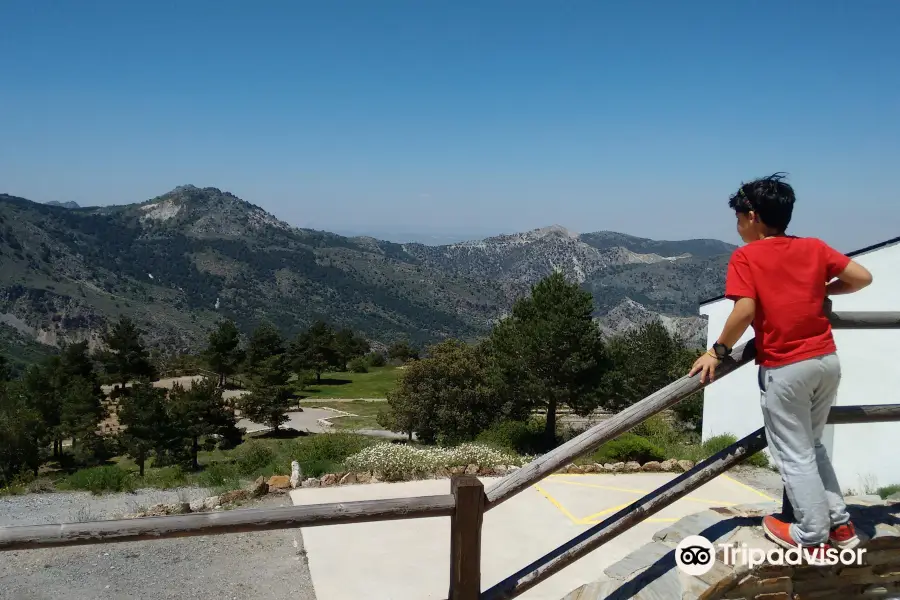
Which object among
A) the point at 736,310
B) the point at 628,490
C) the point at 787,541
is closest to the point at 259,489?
the point at 628,490

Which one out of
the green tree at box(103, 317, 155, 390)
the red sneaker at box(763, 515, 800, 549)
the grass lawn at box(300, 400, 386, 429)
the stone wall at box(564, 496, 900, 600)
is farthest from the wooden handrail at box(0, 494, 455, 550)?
the green tree at box(103, 317, 155, 390)

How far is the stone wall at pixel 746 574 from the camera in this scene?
3104mm

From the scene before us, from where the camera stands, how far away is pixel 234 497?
8.52m

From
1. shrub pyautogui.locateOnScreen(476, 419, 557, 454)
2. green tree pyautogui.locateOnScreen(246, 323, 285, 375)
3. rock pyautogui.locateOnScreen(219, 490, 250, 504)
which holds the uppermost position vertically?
rock pyautogui.locateOnScreen(219, 490, 250, 504)

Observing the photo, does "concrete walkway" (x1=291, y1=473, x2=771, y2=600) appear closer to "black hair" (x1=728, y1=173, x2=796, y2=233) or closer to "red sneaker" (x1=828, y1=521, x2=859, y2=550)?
"red sneaker" (x1=828, y1=521, x2=859, y2=550)

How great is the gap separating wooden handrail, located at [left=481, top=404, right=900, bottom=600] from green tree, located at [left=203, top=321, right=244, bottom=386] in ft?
190

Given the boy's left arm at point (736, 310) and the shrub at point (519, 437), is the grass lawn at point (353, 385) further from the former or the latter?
the boy's left arm at point (736, 310)

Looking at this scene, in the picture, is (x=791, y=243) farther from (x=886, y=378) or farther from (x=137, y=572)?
(x=886, y=378)

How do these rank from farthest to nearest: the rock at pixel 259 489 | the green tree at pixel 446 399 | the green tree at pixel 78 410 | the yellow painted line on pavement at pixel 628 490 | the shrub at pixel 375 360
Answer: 1. the shrub at pixel 375 360
2. the green tree at pixel 78 410
3. the green tree at pixel 446 399
4. the rock at pixel 259 489
5. the yellow painted line on pavement at pixel 628 490

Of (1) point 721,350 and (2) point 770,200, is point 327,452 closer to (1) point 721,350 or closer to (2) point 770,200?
(1) point 721,350

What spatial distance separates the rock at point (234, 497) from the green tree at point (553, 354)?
17777mm

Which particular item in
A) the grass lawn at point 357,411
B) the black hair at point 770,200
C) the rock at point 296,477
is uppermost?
the black hair at point 770,200

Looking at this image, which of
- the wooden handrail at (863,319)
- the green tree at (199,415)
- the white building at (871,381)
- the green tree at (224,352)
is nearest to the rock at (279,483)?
the wooden handrail at (863,319)

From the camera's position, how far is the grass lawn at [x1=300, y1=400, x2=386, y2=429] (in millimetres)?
43625
